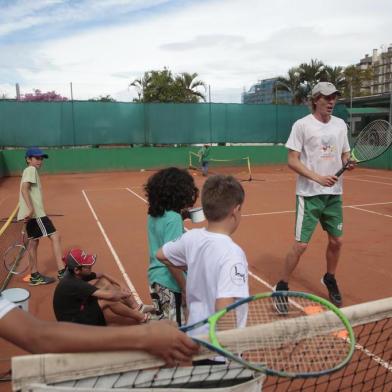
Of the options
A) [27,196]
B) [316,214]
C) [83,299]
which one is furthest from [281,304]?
[27,196]

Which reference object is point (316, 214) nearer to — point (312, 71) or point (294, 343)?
point (294, 343)

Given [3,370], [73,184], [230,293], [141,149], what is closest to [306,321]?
[230,293]

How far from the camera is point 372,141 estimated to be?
17.6 ft

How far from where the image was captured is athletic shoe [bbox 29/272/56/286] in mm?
5051

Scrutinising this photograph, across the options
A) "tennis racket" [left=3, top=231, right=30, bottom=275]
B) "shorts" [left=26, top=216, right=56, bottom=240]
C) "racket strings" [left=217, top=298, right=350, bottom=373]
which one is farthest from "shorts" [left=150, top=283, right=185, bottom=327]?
"tennis racket" [left=3, top=231, right=30, bottom=275]

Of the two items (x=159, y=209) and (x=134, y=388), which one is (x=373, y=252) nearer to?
(x=159, y=209)

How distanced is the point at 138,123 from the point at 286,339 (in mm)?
18837

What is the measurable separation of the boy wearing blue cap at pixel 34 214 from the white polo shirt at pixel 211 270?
11.1ft

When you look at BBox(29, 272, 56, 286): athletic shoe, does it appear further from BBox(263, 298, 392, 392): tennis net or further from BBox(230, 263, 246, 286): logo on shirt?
BBox(230, 263, 246, 286): logo on shirt

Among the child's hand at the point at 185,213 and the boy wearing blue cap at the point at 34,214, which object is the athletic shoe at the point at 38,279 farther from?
the child's hand at the point at 185,213

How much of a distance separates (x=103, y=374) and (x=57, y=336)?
0.18 m

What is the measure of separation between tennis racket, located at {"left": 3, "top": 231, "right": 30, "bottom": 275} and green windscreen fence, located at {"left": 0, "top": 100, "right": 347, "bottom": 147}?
13010 mm

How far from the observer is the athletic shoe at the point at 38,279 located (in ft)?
16.6

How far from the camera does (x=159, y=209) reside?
2.91 m
